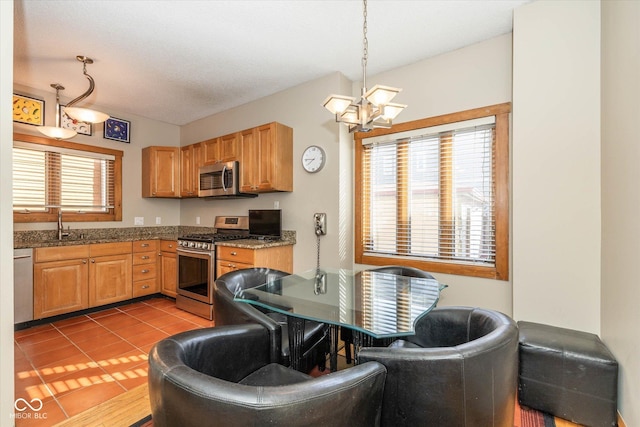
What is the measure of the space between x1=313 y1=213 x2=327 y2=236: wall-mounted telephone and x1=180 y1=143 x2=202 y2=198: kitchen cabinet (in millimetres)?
2150

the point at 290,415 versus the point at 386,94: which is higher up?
the point at 386,94

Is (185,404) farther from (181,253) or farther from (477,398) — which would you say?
(181,253)

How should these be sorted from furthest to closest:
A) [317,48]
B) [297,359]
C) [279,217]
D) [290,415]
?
[279,217], [317,48], [297,359], [290,415]

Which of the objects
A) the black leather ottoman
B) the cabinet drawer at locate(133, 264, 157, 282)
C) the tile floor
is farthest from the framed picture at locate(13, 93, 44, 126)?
the black leather ottoman

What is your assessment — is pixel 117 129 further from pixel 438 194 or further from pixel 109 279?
pixel 438 194

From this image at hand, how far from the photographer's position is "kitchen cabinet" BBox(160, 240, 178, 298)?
4.24 m

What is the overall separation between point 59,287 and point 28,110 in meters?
2.19

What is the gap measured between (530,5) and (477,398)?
2.73 meters

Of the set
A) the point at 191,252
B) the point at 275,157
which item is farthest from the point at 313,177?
the point at 191,252

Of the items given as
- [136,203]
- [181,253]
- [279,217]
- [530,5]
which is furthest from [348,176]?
[136,203]

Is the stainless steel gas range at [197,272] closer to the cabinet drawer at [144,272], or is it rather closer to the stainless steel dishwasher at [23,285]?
the cabinet drawer at [144,272]

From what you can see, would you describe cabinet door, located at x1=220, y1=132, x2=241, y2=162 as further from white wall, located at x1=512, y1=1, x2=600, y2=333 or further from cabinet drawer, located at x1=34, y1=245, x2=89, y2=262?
white wall, located at x1=512, y1=1, x2=600, y2=333

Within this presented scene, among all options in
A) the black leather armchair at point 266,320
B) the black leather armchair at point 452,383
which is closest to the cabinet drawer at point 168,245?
the black leather armchair at point 266,320

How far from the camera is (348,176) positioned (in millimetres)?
3422
